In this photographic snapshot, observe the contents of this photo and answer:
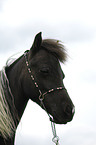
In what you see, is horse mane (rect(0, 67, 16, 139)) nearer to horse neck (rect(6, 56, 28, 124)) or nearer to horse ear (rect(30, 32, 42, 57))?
horse neck (rect(6, 56, 28, 124))

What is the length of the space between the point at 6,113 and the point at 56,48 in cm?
189

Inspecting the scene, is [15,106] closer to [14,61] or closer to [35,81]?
[35,81]

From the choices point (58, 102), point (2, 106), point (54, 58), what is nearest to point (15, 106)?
point (2, 106)

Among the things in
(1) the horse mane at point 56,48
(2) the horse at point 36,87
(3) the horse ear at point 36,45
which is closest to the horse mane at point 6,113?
(2) the horse at point 36,87

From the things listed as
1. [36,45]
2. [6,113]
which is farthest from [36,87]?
[36,45]

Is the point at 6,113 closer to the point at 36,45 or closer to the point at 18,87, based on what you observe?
the point at 18,87

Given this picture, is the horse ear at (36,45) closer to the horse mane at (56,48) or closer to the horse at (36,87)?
the horse at (36,87)

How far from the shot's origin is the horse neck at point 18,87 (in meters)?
5.29

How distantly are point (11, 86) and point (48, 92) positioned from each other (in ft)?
3.09

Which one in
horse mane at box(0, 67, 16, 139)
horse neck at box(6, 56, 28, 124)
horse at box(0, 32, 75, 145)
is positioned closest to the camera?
horse at box(0, 32, 75, 145)

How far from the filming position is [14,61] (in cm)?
586

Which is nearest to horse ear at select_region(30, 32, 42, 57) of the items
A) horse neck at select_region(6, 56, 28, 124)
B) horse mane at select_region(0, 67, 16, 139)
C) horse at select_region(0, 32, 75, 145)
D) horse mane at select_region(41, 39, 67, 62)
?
horse at select_region(0, 32, 75, 145)

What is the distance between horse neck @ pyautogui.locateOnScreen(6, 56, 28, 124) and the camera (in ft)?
17.4

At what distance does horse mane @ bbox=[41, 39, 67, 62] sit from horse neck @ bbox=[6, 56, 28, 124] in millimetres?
693
